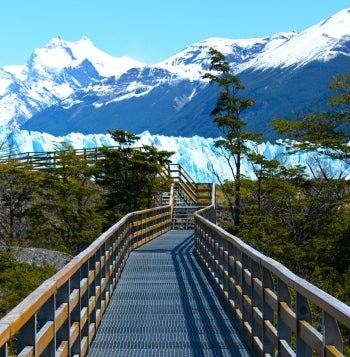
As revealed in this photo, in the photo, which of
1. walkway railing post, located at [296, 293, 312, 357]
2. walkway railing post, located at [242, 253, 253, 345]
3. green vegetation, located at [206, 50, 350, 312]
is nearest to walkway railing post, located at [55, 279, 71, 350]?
walkway railing post, located at [296, 293, 312, 357]

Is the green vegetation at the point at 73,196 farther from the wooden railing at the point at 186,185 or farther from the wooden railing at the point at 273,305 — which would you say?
the wooden railing at the point at 273,305

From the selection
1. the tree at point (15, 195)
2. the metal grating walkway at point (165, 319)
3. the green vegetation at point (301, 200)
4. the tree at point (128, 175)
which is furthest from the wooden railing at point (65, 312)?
the tree at point (128, 175)

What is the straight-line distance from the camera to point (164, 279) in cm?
1455

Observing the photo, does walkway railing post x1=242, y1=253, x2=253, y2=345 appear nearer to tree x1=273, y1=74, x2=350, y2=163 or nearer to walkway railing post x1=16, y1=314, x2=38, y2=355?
walkway railing post x1=16, y1=314, x2=38, y2=355

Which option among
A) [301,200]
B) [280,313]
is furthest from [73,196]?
[280,313]

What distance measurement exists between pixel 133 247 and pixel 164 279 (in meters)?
6.85

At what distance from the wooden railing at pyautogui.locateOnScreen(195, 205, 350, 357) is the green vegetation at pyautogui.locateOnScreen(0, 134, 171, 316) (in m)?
20.7

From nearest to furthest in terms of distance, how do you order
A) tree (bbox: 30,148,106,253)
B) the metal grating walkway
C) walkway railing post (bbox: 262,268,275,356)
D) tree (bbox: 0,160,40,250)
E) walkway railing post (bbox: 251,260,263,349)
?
walkway railing post (bbox: 262,268,275,356)
walkway railing post (bbox: 251,260,263,349)
the metal grating walkway
tree (bbox: 30,148,106,253)
tree (bbox: 0,160,40,250)

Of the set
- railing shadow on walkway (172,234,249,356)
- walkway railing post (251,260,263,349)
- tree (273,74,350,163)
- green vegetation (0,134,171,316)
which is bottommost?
railing shadow on walkway (172,234,249,356)

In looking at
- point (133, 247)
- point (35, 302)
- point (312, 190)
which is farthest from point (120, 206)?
point (35, 302)

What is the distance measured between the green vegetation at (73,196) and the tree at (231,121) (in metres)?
4.05

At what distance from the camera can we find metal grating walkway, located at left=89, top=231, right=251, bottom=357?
8.28 meters

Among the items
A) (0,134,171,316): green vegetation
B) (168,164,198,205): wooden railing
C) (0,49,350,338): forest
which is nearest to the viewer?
(0,49,350,338): forest

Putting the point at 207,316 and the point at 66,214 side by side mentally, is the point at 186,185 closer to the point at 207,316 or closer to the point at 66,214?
the point at 66,214
